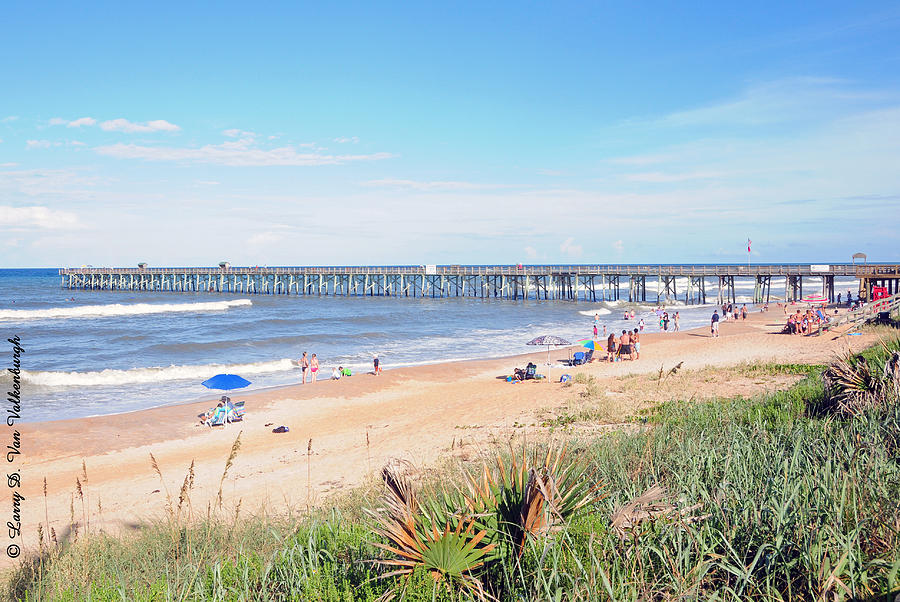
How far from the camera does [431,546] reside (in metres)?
2.81

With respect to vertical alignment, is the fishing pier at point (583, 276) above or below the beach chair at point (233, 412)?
above

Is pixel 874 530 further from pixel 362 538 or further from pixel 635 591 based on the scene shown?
pixel 362 538

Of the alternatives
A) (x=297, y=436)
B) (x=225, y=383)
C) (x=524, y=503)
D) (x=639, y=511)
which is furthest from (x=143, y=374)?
(x=639, y=511)

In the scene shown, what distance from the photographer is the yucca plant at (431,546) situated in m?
2.81

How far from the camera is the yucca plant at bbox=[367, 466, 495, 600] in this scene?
110 inches

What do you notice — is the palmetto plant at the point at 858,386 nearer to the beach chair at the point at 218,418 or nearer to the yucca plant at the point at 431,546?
the yucca plant at the point at 431,546

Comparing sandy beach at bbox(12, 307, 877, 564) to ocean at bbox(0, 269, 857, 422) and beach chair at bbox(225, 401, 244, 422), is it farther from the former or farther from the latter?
ocean at bbox(0, 269, 857, 422)

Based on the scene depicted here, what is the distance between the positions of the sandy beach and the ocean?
308 centimetres

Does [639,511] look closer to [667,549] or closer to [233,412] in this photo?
[667,549]

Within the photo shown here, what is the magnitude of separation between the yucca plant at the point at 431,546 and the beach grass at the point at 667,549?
54mm

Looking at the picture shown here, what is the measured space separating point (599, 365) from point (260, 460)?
14285 mm

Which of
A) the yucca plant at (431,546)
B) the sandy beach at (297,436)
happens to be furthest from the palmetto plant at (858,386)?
the yucca plant at (431,546)

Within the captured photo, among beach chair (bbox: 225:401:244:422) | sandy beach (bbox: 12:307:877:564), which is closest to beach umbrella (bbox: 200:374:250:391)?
beach chair (bbox: 225:401:244:422)

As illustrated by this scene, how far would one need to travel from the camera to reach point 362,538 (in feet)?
12.1
